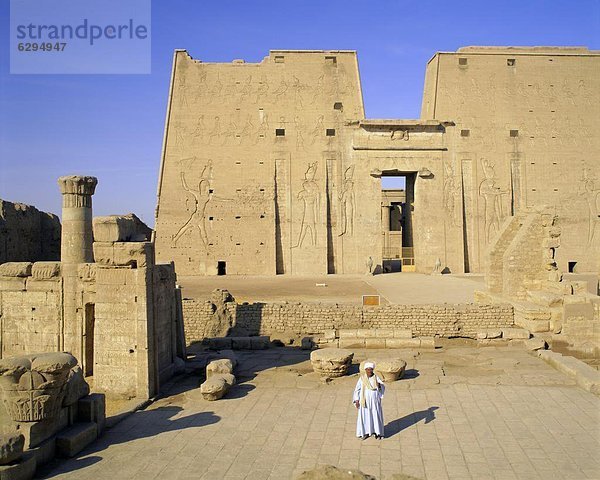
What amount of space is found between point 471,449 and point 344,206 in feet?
59.3

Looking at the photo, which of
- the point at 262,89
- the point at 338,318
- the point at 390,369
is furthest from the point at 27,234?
the point at 390,369

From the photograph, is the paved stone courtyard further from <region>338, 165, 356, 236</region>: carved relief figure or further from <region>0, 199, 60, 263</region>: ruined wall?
<region>338, 165, 356, 236</region>: carved relief figure

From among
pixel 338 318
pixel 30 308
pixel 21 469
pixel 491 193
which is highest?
pixel 491 193

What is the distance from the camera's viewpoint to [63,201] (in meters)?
10.3

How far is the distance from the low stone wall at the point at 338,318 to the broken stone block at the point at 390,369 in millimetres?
4042

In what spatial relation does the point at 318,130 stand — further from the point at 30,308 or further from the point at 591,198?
the point at 30,308

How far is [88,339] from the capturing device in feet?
32.7

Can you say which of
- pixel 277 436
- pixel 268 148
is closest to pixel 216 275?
pixel 268 148

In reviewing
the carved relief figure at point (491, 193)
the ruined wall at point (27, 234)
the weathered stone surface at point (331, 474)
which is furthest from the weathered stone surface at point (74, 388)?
the carved relief figure at point (491, 193)

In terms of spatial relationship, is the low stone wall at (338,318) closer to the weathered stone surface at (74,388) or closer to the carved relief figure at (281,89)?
the weathered stone surface at (74,388)

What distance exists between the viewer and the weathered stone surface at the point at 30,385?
607 cm

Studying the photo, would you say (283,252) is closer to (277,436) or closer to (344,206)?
(344,206)

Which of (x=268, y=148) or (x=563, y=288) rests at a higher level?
(x=268, y=148)

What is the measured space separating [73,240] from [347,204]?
15246 mm
